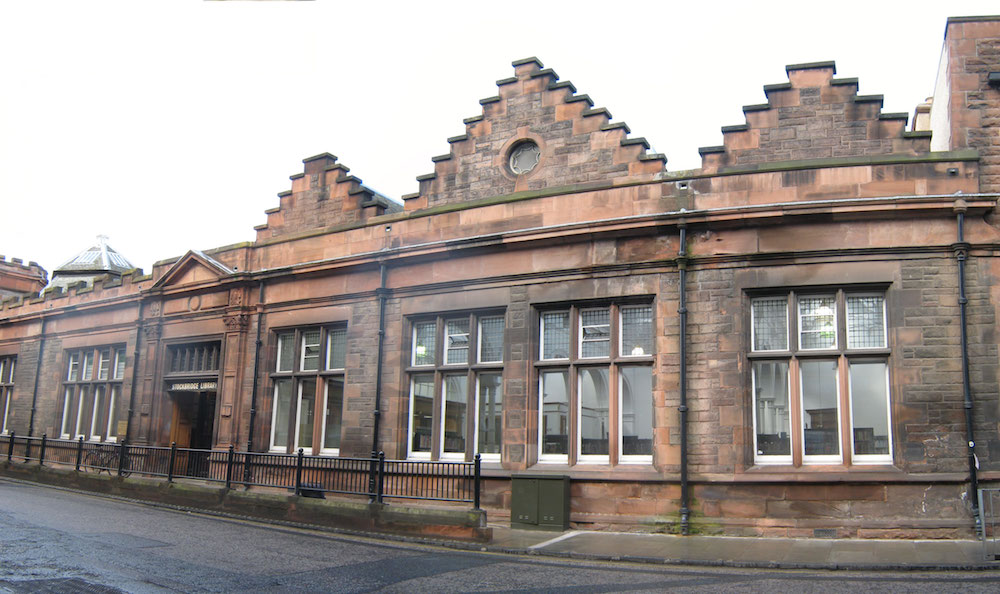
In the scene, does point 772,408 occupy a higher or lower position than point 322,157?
lower

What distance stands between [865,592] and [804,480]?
4.11 meters

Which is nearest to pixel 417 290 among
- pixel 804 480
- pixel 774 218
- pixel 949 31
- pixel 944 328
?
pixel 774 218

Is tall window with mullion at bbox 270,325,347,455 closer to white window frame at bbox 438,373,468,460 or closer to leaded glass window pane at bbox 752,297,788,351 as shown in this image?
white window frame at bbox 438,373,468,460

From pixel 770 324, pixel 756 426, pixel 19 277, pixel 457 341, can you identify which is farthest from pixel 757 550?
pixel 19 277

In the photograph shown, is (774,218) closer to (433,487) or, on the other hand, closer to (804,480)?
(804,480)

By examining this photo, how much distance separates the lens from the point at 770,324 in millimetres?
13695

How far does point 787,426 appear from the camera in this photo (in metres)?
13.3

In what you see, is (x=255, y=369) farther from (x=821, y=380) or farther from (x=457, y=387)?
(x=821, y=380)

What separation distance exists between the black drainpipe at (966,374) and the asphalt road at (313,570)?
2703mm

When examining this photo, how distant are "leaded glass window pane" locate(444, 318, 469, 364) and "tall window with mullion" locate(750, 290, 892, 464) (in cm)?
575

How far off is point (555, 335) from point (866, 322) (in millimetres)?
5384

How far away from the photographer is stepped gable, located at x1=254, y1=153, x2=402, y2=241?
19.2 meters

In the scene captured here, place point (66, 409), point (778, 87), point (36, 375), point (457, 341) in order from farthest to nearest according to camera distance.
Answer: point (36, 375) < point (66, 409) < point (457, 341) < point (778, 87)

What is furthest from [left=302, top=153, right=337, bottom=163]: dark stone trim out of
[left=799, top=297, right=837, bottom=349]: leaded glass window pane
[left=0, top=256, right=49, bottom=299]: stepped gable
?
[left=0, top=256, right=49, bottom=299]: stepped gable
